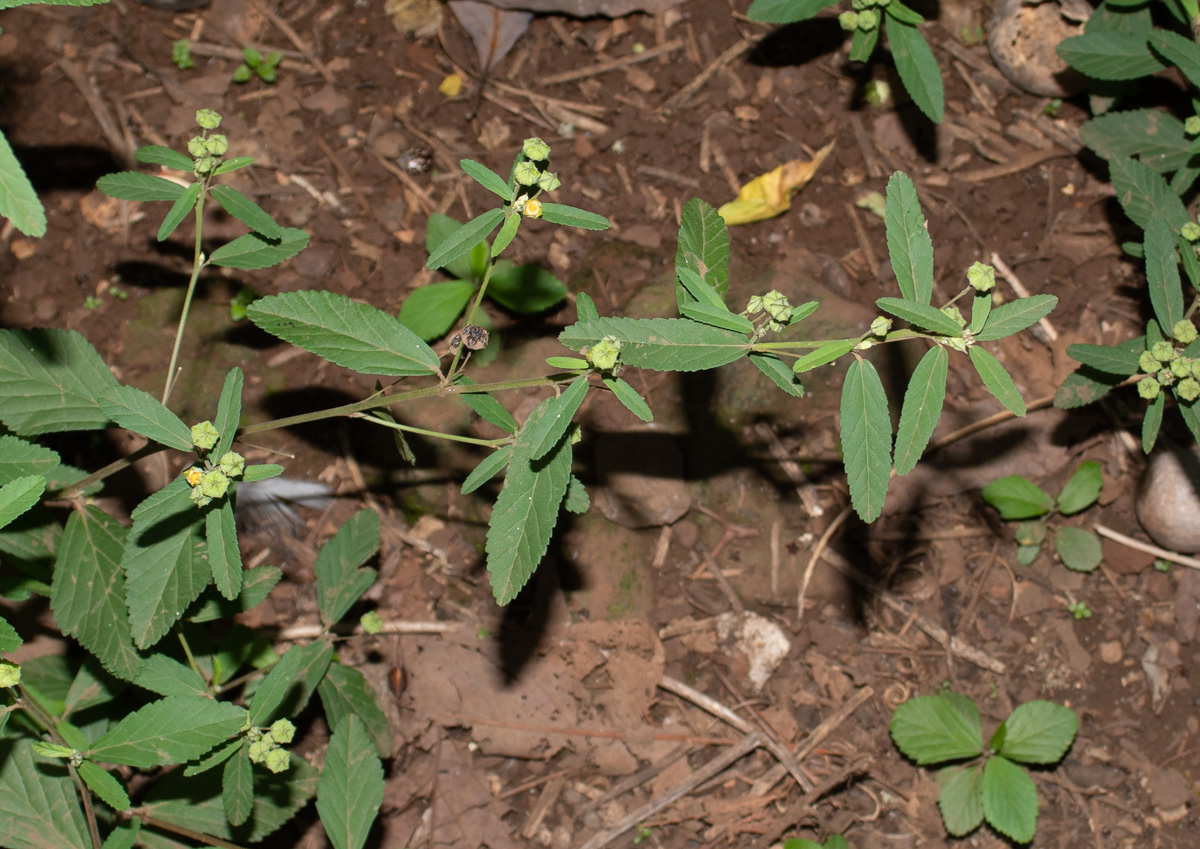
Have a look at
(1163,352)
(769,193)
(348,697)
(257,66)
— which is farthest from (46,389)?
(1163,352)

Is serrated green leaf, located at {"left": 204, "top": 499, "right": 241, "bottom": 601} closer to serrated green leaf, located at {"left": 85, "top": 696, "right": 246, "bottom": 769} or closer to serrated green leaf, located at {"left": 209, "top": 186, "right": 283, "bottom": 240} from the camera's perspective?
serrated green leaf, located at {"left": 85, "top": 696, "right": 246, "bottom": 769}

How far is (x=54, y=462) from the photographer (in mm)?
2518

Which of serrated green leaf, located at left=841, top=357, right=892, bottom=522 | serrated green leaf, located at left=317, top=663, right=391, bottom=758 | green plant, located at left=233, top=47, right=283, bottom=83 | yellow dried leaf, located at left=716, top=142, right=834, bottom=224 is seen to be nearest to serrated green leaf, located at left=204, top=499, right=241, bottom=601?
serrated green leaf, located at left=317, top=663, right=391, bottom=758

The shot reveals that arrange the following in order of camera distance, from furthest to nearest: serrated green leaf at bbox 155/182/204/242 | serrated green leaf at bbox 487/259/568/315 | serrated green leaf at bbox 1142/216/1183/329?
serrated green leaf at bbox 487/259/568/315, serrated green leaf at bbox 1142/216/1183/329, serrated green leaf at bbox 155/182/204/242

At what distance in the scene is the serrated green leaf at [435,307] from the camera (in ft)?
12.2

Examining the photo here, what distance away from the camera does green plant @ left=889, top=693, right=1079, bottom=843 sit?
11.6 feet

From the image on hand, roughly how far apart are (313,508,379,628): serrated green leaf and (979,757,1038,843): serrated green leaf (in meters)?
2.62

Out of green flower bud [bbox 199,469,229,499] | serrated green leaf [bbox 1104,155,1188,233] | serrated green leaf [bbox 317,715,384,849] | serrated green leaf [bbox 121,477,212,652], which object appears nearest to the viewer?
green flower bud [bbox 199,469,229,499]

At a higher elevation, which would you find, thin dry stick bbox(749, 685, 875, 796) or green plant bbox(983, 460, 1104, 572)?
green plant bbox(983, 460, 1104, 572)

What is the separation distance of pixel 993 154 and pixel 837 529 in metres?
2.09

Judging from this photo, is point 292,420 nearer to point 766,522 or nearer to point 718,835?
point 766,522

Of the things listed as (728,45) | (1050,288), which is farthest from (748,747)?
(728,45)

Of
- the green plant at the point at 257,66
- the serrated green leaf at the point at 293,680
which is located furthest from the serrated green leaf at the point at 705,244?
the green plant at the point at 257,66

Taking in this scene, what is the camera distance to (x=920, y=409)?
2.29 metres
